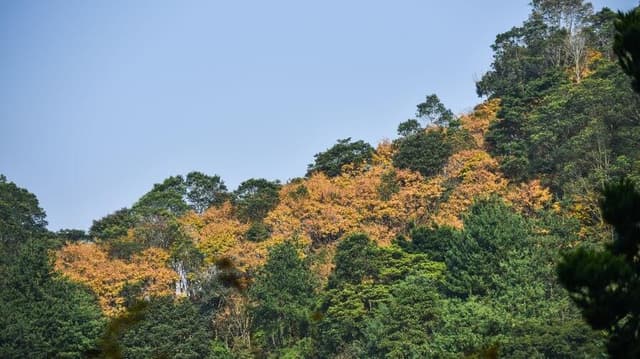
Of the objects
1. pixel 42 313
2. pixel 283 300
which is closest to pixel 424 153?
pixel 283 300

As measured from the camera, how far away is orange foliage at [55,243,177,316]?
108ft

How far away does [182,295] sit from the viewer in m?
32.4

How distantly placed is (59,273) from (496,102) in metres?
22.3

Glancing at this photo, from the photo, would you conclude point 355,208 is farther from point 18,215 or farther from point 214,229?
point 18,215

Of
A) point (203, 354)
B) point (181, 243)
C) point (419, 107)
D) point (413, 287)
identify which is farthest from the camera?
point (419, 107)

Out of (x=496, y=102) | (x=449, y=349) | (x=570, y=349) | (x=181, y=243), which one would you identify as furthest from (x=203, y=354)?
(x=496, y=102)

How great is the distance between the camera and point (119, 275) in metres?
33.2

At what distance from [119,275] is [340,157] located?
40.8ft

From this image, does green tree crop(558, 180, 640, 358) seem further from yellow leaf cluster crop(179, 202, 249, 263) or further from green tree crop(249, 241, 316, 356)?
yellow leaf cluster crop(179, 202, 249, 263)

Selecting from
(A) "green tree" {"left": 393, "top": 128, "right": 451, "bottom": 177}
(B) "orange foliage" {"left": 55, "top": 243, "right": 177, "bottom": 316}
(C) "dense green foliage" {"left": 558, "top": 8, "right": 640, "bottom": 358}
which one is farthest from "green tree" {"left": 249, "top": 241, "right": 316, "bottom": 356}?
(C) "dense green foliage" {"left": 558, "top": 8, "right": 640, "bottom": 358}

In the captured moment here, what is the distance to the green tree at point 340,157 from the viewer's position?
39750mm

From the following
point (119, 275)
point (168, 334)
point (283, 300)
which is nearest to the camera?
point (168, 334)

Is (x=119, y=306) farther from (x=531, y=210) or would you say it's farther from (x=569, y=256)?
(x=569, y=256)

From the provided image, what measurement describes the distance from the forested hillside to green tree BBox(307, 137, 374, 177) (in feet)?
0.33
